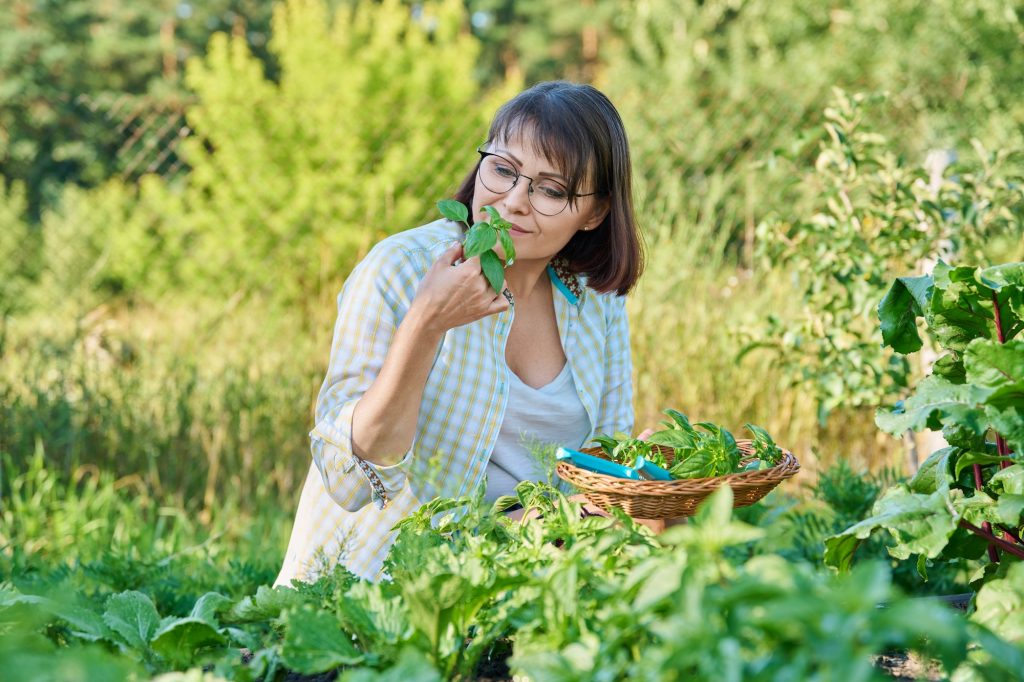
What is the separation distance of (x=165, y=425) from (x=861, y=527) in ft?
9.89

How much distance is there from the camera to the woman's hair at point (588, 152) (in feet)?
6.60

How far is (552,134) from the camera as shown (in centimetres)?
201

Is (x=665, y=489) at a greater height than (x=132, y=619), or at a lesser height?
greater

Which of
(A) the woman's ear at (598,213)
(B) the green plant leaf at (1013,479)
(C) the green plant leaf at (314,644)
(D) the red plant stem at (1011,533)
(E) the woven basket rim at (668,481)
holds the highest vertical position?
(A) the woman's ear at (598,213)

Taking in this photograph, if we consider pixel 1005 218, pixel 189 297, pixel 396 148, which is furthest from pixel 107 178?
pixel 1005 218

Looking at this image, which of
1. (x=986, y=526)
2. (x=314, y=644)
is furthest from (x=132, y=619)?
(x=986, y=526)

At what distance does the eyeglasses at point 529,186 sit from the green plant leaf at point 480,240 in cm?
27

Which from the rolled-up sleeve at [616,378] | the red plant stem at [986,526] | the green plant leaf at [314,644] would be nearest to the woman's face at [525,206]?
the rolled-up sleeve at [616,378]

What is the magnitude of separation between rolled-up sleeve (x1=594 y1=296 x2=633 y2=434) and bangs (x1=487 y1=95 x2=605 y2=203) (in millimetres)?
516

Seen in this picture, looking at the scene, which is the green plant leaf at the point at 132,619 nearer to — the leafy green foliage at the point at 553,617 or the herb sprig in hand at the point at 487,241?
the leafy green foliage at the point at 553,617

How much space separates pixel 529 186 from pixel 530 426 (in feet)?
1.81

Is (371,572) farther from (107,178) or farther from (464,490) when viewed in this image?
(107,178)

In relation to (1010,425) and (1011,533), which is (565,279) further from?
(1010,425)

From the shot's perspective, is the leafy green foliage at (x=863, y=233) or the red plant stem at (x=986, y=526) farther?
the leafy green foliage at (x=863, y=233)
